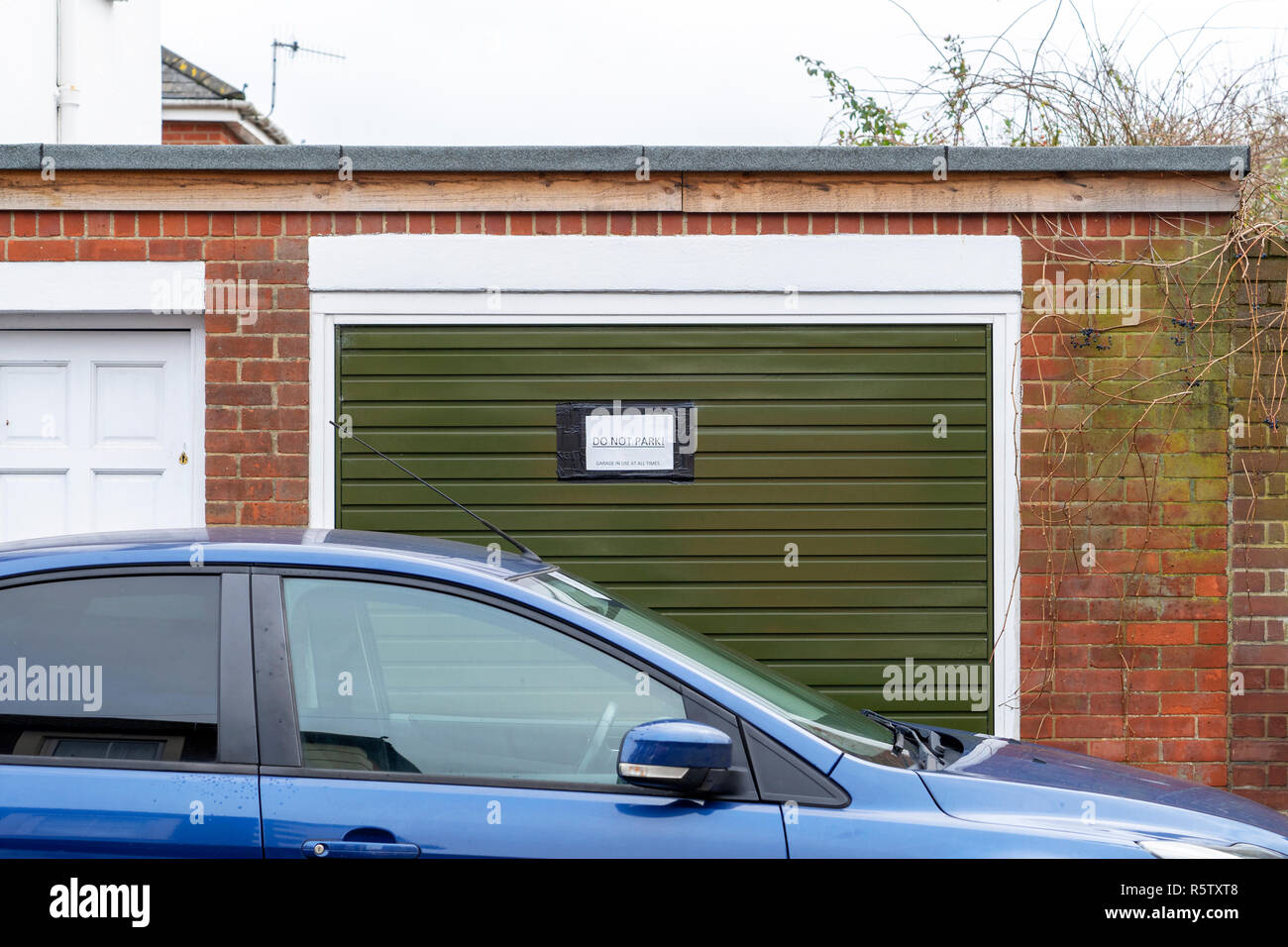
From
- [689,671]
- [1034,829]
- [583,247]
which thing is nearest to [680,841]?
[689,671]

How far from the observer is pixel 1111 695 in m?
5.62

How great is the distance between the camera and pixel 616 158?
18.3ft

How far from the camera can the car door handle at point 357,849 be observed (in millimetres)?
2381

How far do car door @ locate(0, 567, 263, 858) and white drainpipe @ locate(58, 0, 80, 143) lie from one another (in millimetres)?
7305

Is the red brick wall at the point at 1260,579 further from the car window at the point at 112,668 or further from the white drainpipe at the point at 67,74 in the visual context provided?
the white drainpipe at the point at 67,74

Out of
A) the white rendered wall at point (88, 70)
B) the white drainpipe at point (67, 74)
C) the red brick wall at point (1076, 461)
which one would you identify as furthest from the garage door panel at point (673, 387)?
the white drainpipe at point (67, 74)

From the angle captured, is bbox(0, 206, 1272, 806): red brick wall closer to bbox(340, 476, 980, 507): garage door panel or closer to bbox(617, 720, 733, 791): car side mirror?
bbox(340, 476, 980, 507): garage door panel

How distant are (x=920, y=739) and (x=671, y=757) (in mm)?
1082

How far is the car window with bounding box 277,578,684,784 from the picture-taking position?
8.45ft

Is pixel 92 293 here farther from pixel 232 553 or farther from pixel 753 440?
pixel 232 553

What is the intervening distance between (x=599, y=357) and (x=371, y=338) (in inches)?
A: 46.1

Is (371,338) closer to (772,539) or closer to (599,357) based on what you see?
(599,357)

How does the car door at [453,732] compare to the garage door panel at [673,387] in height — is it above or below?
below

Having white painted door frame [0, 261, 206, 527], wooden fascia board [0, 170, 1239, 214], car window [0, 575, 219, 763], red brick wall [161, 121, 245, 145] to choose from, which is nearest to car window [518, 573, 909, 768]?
car window [0, 575, 219, 763]
